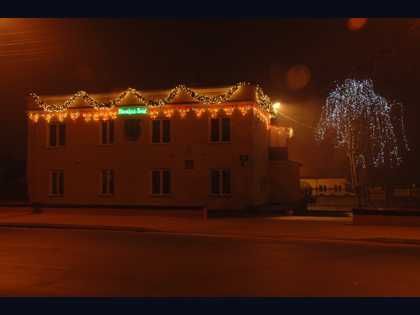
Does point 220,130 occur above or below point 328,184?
above

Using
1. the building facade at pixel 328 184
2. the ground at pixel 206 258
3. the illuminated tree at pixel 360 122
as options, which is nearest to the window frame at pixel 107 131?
the ground at pixel 206 258

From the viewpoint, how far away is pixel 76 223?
2448 cm

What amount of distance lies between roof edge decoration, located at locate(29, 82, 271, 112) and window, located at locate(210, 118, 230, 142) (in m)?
1.08

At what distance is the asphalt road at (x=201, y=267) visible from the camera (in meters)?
10.0

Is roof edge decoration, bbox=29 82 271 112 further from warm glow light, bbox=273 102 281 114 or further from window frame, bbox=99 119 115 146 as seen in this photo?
warm glow light, bbox=273 102 281 114

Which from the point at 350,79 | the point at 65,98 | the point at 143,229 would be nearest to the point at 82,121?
the point at 65,98

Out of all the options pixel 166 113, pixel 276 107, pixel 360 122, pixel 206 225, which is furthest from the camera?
pixel 276 107

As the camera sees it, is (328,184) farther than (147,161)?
Yes

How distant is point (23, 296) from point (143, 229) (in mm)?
12943

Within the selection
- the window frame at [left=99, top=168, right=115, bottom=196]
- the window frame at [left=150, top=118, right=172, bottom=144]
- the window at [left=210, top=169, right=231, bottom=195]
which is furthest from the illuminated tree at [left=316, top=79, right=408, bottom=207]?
the window frame at [left=99, top=168, right=115, bottom=196]

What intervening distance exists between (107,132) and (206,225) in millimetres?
11519

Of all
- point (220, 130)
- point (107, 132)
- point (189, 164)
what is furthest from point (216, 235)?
point (107, 132)

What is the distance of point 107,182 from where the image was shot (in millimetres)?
32562

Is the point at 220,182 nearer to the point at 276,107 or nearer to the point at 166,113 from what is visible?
the point at 166,113
